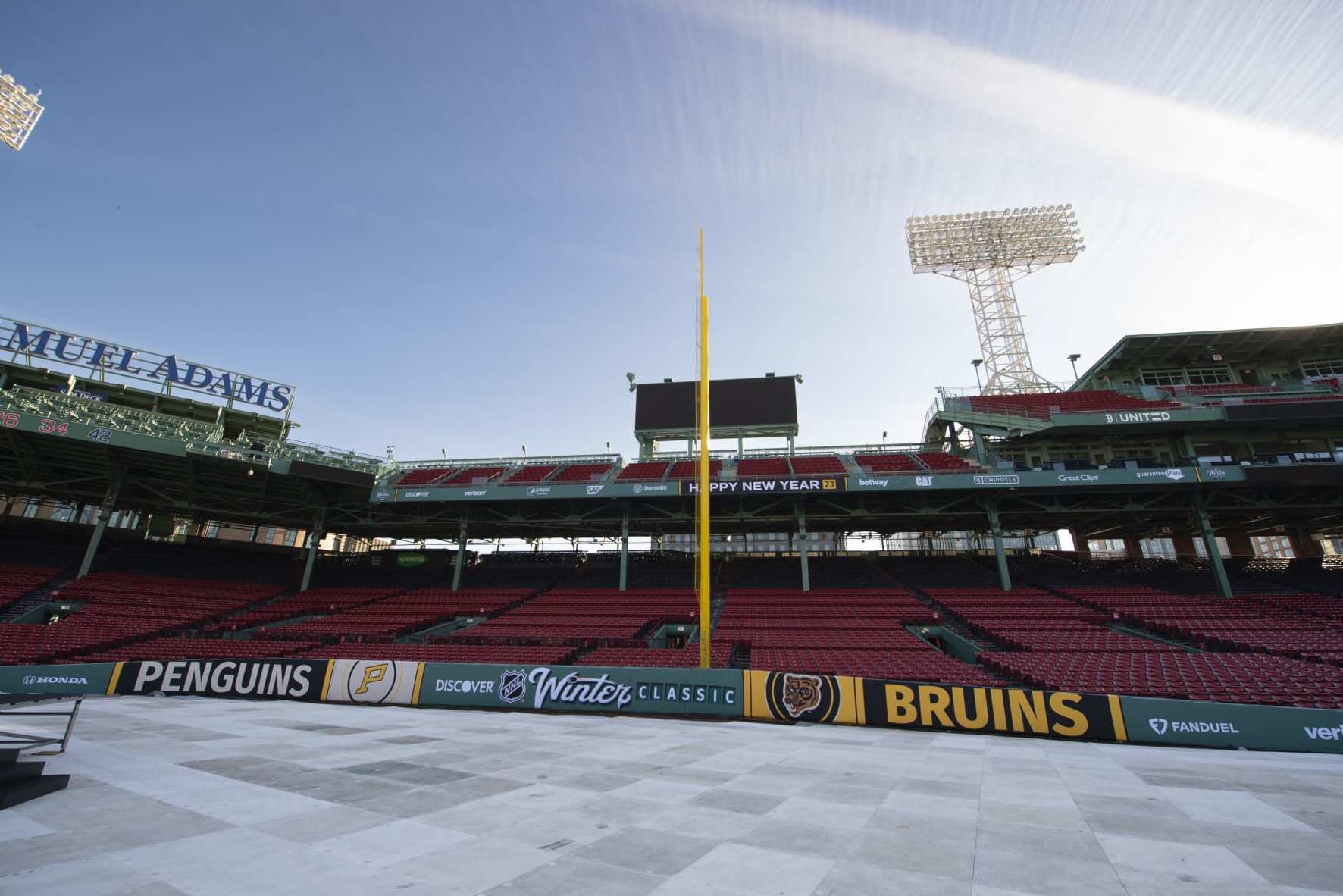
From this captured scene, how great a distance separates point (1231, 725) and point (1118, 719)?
2.10 m

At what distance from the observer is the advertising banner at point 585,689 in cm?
1588

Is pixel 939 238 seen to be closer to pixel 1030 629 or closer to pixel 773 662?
pixel 1030 629

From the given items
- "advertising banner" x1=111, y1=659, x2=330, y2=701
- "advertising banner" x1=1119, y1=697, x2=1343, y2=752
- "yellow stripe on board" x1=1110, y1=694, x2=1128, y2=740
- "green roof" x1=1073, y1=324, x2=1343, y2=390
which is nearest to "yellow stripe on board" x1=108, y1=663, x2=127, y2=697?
"advertising banner" x1=111, y1=659, x2=330, y2=701

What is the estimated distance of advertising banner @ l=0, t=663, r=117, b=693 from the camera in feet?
56.3

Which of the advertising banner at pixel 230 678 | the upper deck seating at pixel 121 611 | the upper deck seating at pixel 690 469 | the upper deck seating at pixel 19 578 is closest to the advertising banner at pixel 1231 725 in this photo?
the upper deck seating at pixel 690 469

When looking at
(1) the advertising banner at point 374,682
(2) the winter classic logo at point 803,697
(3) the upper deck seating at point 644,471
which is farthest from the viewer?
(3) the upper deck seating at point 644,471

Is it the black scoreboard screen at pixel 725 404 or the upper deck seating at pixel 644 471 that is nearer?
the upper deck seating at pixel 644 471

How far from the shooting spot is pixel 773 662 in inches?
730

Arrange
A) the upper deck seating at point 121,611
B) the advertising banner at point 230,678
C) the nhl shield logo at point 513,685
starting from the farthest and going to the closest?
the upper deck seating at point 121,611
the advertising banner at point 230,678
the nhl shield logo at point 513,685

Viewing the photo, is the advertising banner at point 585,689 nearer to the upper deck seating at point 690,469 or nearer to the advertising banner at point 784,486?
the advertising banner at point 784,486

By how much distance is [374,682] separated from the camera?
17.3 m

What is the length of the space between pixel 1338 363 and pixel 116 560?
73.9 metres

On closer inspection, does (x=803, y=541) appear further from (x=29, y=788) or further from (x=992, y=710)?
A: (x=29, y=788)

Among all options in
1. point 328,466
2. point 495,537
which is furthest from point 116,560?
point 495,537
